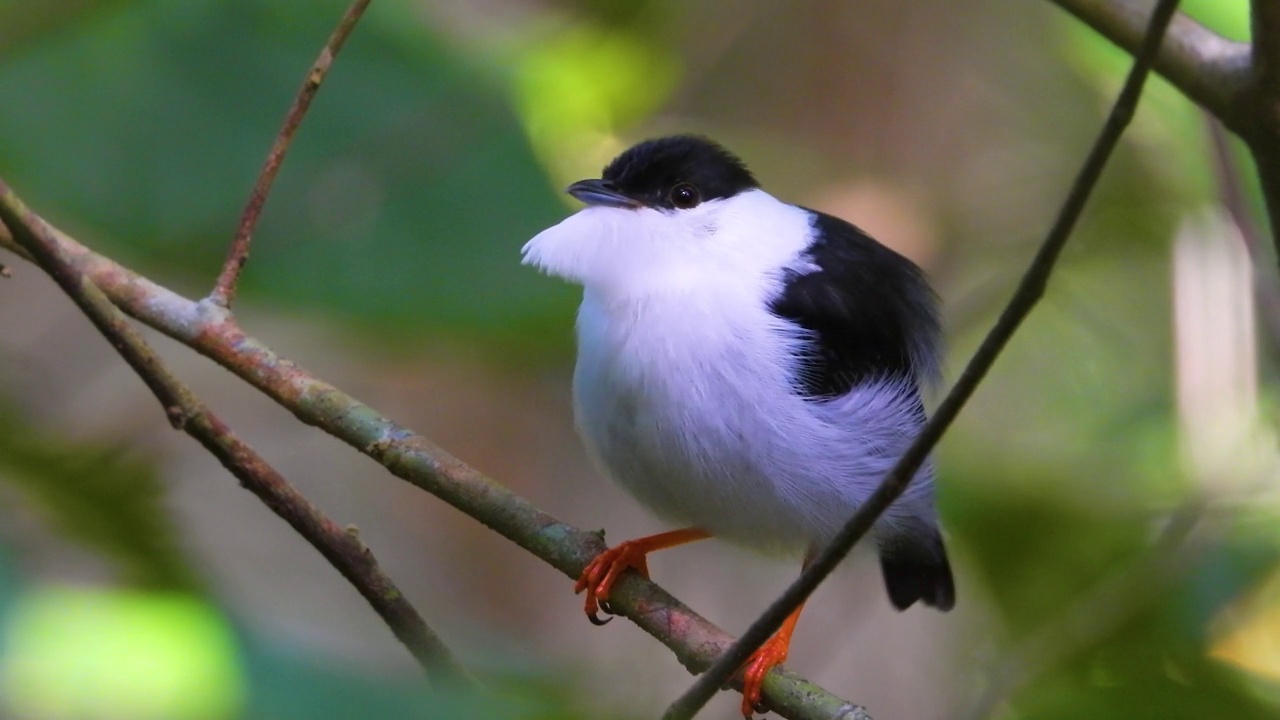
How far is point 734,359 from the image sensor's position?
7.36 feet

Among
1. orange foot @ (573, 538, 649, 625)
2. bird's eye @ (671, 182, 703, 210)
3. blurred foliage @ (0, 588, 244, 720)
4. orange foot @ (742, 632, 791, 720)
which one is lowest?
blurred foliage @ (0, 588, 244, 720)

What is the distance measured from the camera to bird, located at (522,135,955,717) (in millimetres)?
2236

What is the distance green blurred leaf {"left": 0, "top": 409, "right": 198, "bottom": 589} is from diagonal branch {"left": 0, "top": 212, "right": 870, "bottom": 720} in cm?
70

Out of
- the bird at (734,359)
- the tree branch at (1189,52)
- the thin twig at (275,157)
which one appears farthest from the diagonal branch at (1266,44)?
the thin twig at (275,157)

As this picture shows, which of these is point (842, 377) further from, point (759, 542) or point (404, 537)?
point (404, 537)

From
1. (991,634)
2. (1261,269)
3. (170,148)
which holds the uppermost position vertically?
(170,148)

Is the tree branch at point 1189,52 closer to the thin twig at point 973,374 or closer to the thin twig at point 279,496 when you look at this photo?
the thin twig at point 973,374

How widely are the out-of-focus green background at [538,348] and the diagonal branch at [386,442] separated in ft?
0.83

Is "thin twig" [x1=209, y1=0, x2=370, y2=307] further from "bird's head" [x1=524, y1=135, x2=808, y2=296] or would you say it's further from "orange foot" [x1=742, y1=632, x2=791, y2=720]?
"orange foot" [x1=742, y1=632, x2=791, y2=720]

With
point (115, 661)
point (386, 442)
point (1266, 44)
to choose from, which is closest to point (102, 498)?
point (115, 661)

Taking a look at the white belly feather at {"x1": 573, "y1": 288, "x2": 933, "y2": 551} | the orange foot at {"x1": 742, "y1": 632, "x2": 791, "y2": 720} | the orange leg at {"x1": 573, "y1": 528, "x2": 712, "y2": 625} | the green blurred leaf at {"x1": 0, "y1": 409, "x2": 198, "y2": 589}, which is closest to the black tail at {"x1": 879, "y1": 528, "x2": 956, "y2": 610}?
the white belly feather at {"x1": 573, "y1": 288, "x2": 933, "y2": 551}

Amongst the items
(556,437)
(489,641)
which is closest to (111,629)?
(489,641)

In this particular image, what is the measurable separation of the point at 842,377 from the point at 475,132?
148 cm

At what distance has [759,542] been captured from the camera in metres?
2.52
